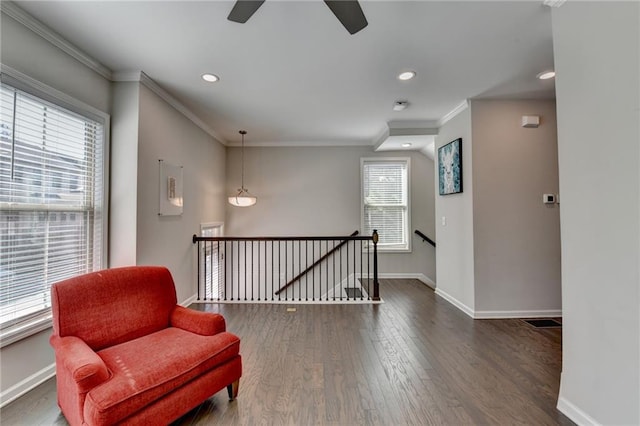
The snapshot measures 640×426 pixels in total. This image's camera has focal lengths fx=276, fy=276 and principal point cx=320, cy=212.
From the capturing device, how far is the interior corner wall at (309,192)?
5484 mm

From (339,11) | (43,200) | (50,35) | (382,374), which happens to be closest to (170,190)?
(43,200)

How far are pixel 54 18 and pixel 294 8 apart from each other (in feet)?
5.62

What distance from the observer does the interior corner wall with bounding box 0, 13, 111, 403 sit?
5.99ft

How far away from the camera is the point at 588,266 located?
158cm

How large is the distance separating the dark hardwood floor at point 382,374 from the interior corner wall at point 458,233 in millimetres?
385

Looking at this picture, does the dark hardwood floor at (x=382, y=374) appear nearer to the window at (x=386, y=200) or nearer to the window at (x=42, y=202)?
the window at (x=42, y=202)

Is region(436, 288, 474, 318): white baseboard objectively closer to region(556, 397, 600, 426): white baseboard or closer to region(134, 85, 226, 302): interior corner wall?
region(556, 397, 600, 426): white baseboard

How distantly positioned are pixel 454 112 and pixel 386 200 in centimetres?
219

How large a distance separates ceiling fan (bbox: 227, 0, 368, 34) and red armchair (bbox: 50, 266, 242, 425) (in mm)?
1845

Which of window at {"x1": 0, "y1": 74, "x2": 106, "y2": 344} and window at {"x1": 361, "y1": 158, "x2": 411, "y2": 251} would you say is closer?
window at {"x1": 0, "y1": 74, "x2": 106, "y2": 344}

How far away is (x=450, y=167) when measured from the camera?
379 cm

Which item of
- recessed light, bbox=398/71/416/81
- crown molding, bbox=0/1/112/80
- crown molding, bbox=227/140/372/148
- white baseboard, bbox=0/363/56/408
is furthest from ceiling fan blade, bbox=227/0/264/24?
crown molding, bbox=227/140/372/148

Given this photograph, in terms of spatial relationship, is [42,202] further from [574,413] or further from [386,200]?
[386,200]

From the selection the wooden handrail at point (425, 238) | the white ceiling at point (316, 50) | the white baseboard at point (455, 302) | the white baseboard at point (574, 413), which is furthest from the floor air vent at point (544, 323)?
the white ceiling at point (316, 50)
